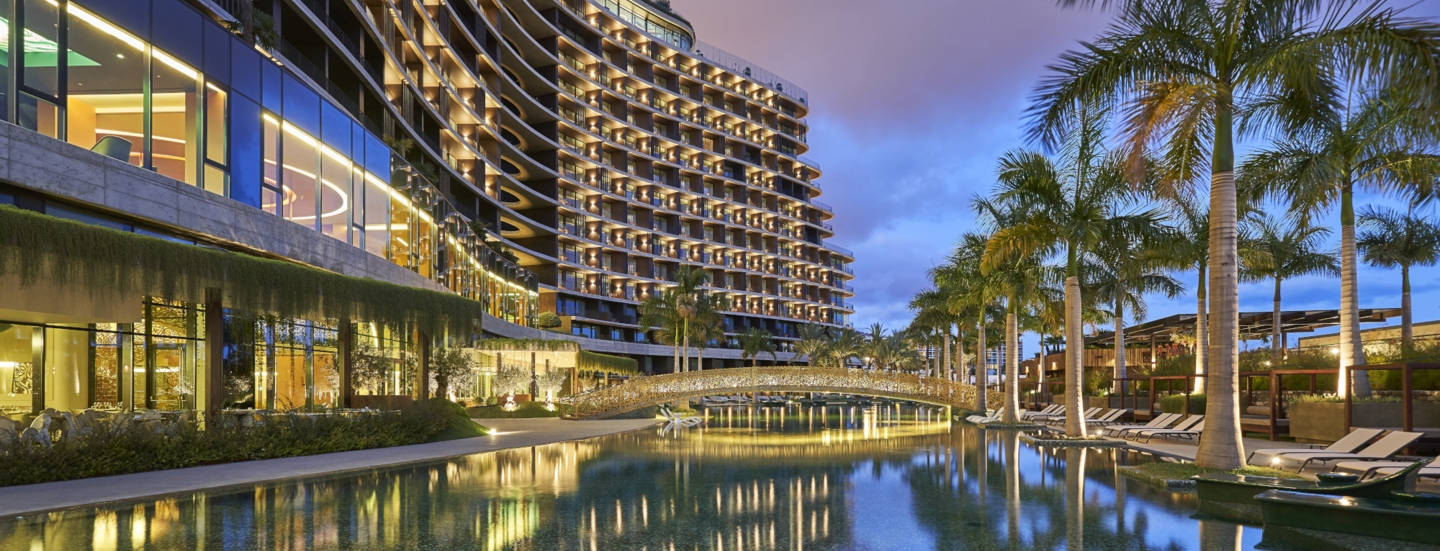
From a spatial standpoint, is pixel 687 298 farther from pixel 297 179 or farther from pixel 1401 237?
pixel 1401 237

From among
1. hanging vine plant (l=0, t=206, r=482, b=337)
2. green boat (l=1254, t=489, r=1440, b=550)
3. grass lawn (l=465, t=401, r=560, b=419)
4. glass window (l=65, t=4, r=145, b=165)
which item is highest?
glass window (l=65, t=4, r=145, b=165)

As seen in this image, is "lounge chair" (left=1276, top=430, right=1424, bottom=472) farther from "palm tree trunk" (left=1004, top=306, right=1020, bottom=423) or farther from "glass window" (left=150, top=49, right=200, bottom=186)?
"glass window" (left=150, top=49, right=200, bottom=186)

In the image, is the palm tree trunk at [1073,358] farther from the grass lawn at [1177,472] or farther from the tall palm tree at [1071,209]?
the grass lawn at [1177,472]

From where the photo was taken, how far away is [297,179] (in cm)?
2561

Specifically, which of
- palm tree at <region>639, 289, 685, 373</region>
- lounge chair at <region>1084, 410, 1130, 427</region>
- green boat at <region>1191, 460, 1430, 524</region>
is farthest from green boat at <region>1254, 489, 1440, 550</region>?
palm tree at <region>639, 289, 685, 373</region>

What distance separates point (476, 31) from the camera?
218 ft

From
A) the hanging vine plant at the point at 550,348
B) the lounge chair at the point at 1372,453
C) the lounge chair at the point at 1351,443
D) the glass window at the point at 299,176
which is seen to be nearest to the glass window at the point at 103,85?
the glass window at the point at 299,176

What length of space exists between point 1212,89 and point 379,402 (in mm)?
23374

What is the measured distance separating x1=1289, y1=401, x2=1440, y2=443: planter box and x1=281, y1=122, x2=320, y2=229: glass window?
25.1 metres

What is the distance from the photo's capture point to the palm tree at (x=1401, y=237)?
29.0 meters

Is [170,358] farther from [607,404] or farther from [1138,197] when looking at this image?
[1138,197]

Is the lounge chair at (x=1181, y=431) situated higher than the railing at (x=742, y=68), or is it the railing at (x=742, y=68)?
the railing at (x=742, y=68)

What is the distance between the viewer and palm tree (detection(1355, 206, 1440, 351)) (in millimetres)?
28953

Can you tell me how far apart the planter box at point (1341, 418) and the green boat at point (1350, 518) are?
413 inches
